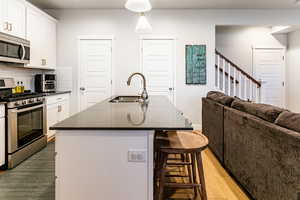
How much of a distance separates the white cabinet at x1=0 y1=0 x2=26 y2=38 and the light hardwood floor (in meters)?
3.47

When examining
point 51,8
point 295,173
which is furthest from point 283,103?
point 51,8

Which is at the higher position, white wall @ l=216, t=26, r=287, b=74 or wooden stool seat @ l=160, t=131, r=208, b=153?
white wall @ l=216, t=26, r=287, b=74

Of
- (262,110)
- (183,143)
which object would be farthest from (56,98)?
(262,110)

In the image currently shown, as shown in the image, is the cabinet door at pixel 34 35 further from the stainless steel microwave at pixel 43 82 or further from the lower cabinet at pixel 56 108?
the lower cabinet at pixel 56 108

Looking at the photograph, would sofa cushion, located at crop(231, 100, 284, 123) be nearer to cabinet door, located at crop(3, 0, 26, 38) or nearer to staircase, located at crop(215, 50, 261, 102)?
staircase, located at crop(215, 50, 261, 102)

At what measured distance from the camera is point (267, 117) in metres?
2.07

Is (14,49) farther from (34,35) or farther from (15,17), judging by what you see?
(34,35)

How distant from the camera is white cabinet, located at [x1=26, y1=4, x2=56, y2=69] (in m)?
4.29

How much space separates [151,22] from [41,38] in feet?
7.80

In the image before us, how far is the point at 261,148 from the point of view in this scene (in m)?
2.03

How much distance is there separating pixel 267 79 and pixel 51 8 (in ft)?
19.8

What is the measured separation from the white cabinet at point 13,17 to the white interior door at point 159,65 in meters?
2.53

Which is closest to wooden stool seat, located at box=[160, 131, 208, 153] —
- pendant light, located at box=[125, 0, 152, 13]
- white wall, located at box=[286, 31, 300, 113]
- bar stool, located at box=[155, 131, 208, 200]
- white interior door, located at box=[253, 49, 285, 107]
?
bar stool, located at box=[155, 131, 208, 200]

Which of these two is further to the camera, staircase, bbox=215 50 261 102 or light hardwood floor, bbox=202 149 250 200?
staircase, bbox=215 50 261 102
